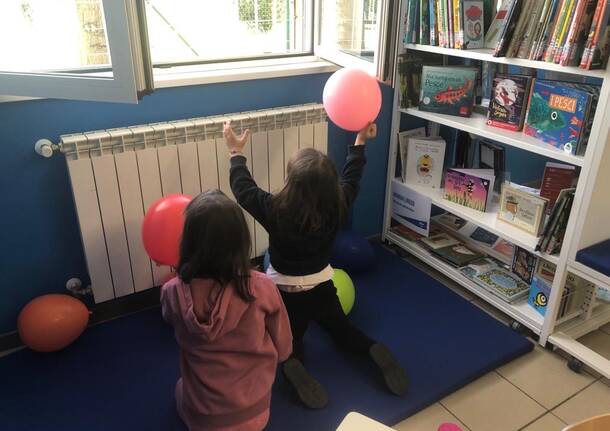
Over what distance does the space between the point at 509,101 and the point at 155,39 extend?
159cm

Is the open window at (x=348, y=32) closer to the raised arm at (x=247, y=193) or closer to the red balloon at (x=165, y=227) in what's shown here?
the raised arm at (x=247, y=193)

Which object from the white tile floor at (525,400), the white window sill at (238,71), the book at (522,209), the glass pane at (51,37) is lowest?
the white tile floor at (525,400)

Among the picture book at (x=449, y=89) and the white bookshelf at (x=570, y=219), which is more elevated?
the picture book at (x=449, y=89)

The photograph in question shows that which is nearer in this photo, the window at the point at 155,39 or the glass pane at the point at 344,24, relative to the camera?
the window at the point at 155,39

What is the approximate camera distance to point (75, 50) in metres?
1.79

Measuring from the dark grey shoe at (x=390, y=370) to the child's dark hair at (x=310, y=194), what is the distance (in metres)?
0.53

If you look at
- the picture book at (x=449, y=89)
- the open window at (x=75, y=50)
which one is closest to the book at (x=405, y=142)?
the picture book at (x=449, y=89)

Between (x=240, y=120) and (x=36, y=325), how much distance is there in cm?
115

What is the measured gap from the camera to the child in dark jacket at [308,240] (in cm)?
165

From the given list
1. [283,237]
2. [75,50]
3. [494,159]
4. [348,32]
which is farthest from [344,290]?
[75,50]

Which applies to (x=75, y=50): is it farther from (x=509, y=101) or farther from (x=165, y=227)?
(x=509, y=101)

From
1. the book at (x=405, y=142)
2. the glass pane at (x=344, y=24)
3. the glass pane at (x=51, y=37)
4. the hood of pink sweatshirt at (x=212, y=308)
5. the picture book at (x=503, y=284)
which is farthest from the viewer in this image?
the book at (x=405, y=142)

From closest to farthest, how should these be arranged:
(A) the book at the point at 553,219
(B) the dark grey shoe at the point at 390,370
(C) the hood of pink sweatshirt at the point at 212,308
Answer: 1. (C) the hood of pink sweatshirt at the point at 212,308
2. (B) the dark grey shoe at the point at 390,370
3. (A) the book at the point at 553,219

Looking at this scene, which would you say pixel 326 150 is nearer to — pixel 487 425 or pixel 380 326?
pixel 380 326
